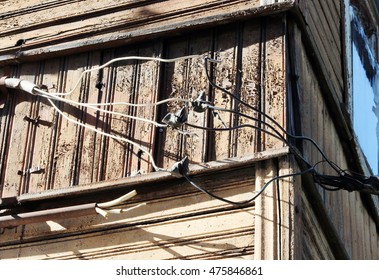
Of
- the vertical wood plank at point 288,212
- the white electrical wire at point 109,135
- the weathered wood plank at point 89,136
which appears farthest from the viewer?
the weathered wood plank at point 89,136

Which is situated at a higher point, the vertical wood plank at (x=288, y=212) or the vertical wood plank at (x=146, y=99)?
the vertical wood plank at (x=146, y=99)

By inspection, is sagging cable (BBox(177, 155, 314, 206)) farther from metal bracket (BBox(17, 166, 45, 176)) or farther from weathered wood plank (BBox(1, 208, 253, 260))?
metal bracket (BBox(17, 166, 45, 176))

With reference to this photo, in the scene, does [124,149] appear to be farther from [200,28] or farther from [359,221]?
[359,221]

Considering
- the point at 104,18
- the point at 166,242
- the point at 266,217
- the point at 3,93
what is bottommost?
the point at 166,242

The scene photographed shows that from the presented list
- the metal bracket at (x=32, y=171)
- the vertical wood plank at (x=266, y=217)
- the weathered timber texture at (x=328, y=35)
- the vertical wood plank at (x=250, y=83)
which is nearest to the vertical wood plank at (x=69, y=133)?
the metal bracket at (x=32, y=171)

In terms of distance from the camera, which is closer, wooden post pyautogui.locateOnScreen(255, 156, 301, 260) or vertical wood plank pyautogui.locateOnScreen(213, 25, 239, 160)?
wooden post pyautogui.locateOnScreen(255, 156, 301, 260)

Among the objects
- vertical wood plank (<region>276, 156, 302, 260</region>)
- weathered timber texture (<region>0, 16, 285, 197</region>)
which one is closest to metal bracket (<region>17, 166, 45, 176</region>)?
weathered timber texture (<region>0, 16, 285, 197</region>)

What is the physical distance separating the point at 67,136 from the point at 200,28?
1.21 meters

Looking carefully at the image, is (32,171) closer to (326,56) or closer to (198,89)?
(198,89)

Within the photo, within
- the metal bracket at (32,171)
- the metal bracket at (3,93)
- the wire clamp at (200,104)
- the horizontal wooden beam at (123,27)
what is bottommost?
the metal bracket at (32,171)

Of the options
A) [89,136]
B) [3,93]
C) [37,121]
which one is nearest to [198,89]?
[89,136]

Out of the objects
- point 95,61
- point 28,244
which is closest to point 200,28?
point 95,61

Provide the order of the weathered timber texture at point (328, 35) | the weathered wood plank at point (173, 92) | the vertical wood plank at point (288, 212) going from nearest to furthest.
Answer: the vertical wood plank at point (288, 212) < the weathered wood plank at point (173, 92) < the weathered timber texture at point (328, 35)

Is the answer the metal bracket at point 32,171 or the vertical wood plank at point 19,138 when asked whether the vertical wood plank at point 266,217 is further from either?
the vertical wood plank at point 19,138
